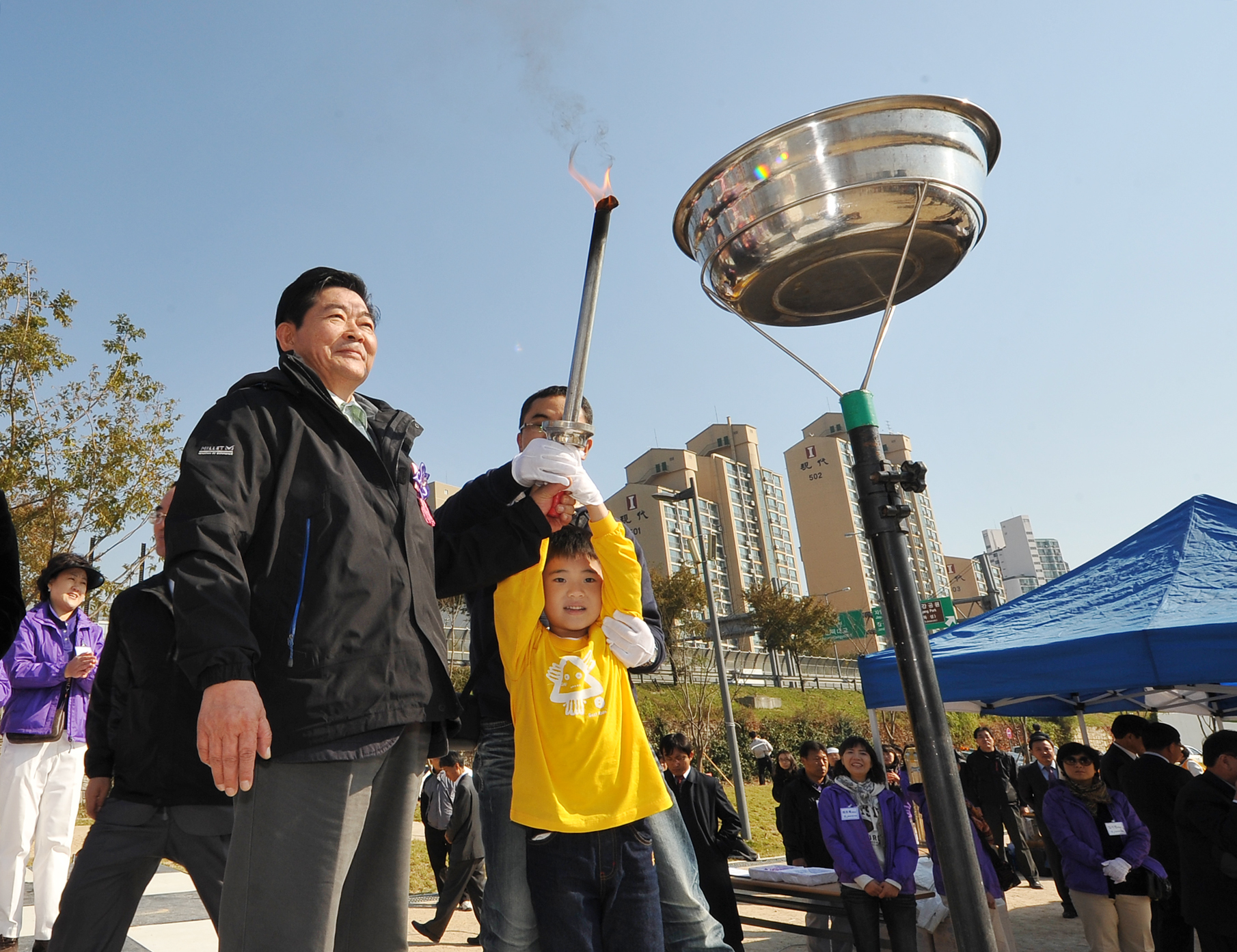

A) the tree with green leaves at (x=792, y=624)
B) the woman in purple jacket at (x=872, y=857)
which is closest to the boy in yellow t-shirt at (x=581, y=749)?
the woman in purple jacket at (x=872, y=857)

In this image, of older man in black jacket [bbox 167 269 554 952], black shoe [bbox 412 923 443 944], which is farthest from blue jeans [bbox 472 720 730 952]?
black shoe [bbox 412 923 443 944]

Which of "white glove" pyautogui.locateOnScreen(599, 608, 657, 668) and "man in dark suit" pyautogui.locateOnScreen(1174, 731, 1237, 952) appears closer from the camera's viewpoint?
"white glove" pyautogui.locateOnScreen(599, 608, 657, 668)

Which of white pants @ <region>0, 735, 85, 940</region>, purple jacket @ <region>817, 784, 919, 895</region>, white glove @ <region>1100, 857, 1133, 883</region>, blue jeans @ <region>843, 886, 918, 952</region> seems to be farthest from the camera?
white glove @ <region>1100, 857, 1133, 883</region>

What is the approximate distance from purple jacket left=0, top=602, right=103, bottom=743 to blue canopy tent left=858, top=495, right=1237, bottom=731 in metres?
4.30

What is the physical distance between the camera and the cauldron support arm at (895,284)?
2352 mm

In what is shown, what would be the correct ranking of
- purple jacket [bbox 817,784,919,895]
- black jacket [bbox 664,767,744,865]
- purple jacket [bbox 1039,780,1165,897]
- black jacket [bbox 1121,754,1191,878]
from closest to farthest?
purple jacket [bbox 817,784,919,895]
purple jacket [bbox 1039,780,1165,897]
black jacket [bbox 1121,754,1191,878]
black jacket [bbox 664,767,744,865]

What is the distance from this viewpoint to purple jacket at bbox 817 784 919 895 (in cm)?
Result: 621

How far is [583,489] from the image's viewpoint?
2566mm

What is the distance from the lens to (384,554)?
6.57ft

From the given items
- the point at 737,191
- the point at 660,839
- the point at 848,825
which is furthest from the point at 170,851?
the point at 848,825

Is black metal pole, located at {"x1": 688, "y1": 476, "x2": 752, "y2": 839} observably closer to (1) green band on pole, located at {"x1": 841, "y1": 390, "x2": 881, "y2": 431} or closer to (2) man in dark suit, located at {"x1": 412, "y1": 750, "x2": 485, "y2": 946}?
(2) man in dark suit, located at {"x1": 412, "y1": 750, "x2": 485, "y2": 946}

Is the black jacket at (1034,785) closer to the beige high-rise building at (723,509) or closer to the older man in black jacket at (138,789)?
the older man in black jacket at (138,789)

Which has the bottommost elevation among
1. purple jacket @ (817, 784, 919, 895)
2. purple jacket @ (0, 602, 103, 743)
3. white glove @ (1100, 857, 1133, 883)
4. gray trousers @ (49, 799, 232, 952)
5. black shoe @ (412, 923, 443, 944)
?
black shoe @ (412, 923, 443, 944)

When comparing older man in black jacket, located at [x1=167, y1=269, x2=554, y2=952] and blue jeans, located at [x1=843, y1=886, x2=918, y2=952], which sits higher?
older man in black jacket, located at [x1=167, y1=269, x2=554, y2=952]
